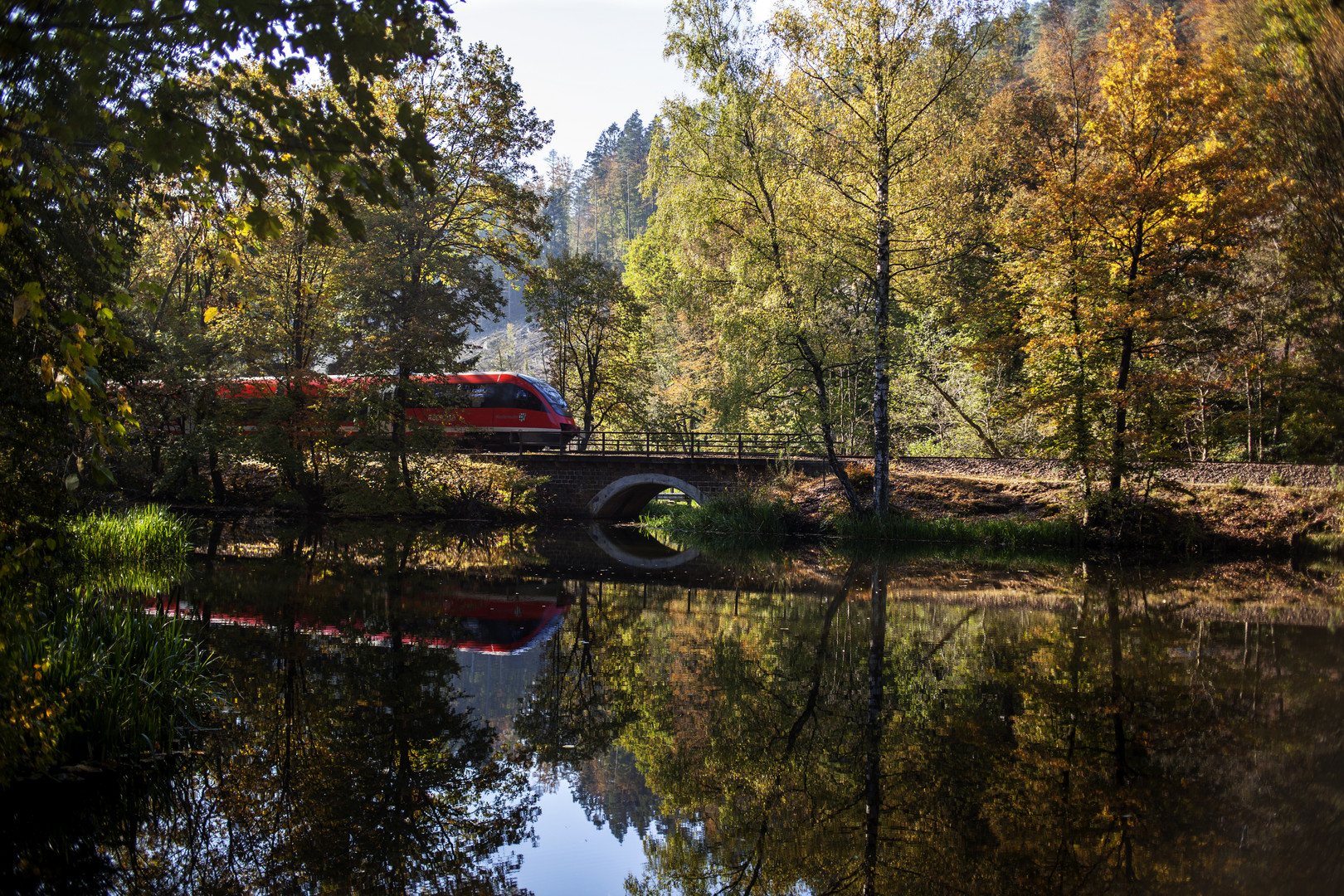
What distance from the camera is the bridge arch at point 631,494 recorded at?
72.3 feet

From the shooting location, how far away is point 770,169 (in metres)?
16.7

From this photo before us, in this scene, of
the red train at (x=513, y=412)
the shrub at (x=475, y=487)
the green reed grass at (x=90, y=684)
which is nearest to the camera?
the green reed grass at (x=90, y=684)

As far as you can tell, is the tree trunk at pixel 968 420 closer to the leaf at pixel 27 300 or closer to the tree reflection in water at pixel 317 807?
the tree reflection in water at pixel 317 807

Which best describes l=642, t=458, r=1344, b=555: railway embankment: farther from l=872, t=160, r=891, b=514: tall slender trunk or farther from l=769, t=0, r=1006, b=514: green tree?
l=769, t=0, r=1006, b=514: green tree

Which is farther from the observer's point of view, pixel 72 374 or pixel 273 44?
pixel 72 374

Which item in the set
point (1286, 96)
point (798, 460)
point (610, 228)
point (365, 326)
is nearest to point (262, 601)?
point (1286, 96)

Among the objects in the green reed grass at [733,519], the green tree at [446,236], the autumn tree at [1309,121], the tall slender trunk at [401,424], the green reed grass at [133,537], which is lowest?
the green reed grass at [733,519]

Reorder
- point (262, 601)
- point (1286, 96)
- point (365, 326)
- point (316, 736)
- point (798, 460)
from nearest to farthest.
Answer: point (316, 736), point (1286, 96), point (262, 601), point (365, 326), point (798, 460)

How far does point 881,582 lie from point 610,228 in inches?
2257

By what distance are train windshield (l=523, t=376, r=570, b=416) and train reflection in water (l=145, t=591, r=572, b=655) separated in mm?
16843

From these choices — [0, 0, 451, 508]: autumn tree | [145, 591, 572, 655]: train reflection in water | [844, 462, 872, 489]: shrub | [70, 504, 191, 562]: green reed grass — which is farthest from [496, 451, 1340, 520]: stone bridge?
[0, 0, 451, 508]: autumn tree

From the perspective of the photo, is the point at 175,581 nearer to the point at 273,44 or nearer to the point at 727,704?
the point at 727,704

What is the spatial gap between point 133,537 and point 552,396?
15815mm

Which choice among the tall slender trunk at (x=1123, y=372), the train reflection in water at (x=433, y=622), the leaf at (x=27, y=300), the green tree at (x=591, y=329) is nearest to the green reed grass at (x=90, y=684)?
the train reflection in water at (x=433, y=622)
